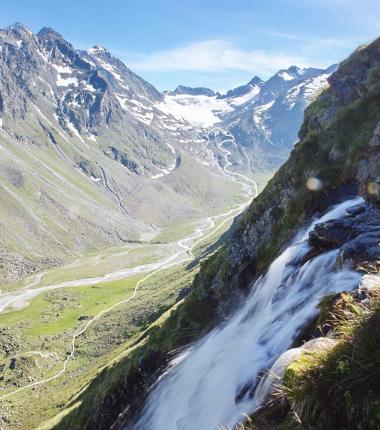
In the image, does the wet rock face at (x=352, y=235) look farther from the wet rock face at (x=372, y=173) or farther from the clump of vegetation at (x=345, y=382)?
the clump of vegetation at (x=345, y=382)

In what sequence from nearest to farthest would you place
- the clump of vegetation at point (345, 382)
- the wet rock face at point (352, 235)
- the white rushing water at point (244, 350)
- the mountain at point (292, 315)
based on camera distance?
the clump of vegetation at point (345, 382)
the mountain at point (292, 315)
the white rushing water at point (244, 350)
the wet rock face at point (352, 235)

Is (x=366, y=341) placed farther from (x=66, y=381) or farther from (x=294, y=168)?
(x=66, y=381)

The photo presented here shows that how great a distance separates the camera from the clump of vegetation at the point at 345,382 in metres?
8.88

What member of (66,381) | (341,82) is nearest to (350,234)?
(341,82)

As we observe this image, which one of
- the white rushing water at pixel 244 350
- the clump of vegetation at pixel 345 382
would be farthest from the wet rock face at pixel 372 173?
the clump of vegetation at pixel 345 382

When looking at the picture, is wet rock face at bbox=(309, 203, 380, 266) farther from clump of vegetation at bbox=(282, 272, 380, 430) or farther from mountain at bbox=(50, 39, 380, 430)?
clump of vegetation at bbox=(282, 272, 380, 430)

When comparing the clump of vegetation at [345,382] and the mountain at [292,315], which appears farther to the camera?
the mountain at [292,315]

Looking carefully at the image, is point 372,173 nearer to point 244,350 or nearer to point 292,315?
point 292,315

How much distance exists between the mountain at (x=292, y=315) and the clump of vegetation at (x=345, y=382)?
3 cm

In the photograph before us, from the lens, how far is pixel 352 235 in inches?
1042

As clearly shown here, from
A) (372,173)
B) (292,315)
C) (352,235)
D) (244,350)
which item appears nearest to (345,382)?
(292,315)

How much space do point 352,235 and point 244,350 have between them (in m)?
9.17

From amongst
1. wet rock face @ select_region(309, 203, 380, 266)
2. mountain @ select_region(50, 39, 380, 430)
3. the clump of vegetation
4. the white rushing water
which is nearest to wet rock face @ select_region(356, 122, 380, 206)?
mountain @ select_region(50, 39, 380, 430)

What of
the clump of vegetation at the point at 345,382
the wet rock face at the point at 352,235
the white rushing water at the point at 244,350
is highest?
the clump of vegetation at the point at 345,382
